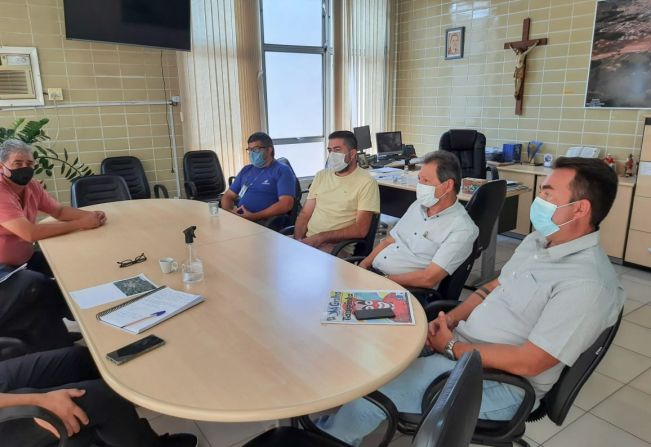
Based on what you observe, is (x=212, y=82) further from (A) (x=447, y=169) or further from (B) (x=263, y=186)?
(A) (x=447, y=169)

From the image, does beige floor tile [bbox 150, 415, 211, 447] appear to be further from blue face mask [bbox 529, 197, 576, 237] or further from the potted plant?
the potted plant

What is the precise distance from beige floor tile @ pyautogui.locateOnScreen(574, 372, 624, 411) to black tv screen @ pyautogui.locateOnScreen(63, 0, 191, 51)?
4429 millimetres

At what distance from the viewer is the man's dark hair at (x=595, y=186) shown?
1.49 metres

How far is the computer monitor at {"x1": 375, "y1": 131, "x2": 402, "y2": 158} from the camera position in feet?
18.6

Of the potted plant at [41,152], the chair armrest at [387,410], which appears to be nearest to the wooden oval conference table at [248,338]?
the chair armrest at [387,410]

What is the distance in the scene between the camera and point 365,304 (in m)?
1.66

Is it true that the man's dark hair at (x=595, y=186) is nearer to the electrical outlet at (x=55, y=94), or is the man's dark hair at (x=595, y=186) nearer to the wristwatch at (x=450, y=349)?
the wristwatch at (x=450, y=349)

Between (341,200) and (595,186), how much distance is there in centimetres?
176

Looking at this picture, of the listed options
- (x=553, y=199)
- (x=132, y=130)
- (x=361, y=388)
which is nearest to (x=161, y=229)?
(x=361, y=388)

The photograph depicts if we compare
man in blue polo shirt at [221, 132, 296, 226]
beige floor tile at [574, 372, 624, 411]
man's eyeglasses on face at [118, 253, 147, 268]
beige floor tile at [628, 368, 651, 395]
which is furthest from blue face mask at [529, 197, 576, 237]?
man in blue polo shirt at [221, 132, 296, 226]

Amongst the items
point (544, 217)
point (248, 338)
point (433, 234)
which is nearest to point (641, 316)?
point (433, 234)

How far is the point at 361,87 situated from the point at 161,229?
4190 mm

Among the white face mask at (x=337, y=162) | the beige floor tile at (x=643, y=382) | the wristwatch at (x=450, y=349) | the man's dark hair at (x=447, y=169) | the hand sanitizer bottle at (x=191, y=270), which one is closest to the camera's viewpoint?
the wristwatch at (x=450, y=349)

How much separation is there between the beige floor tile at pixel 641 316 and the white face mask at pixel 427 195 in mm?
1926
